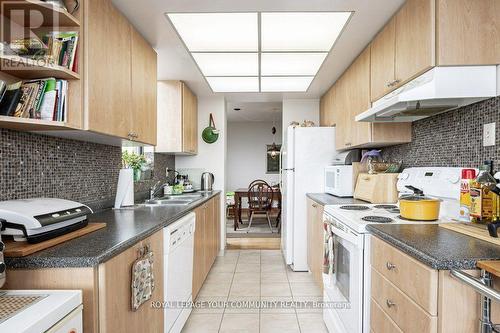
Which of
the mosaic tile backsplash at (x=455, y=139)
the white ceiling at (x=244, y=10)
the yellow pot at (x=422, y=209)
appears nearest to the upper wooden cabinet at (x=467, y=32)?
the mosaic tile backsplash at (x=455, y=139)

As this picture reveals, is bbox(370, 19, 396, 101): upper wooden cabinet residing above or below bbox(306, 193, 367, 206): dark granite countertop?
above

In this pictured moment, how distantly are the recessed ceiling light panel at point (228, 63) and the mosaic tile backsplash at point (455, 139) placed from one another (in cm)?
149

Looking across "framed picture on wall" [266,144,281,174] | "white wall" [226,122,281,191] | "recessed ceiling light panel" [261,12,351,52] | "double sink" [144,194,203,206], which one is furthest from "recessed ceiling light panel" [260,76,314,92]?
"white wall" [226,122,281,191]

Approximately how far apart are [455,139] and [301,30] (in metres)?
1.26

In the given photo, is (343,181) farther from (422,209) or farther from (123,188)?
(123,188)

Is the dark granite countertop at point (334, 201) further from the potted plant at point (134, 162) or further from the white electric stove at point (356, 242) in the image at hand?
the potted plant at point (134, 162)

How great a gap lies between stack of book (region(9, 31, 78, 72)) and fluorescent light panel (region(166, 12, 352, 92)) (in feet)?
2.31

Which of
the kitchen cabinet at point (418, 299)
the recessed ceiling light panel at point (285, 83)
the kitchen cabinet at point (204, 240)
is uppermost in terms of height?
the recessed ceiling light panel at point (285, 83)

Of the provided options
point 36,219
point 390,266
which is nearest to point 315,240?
point 390,266

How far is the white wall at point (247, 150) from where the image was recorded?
24.2 feet

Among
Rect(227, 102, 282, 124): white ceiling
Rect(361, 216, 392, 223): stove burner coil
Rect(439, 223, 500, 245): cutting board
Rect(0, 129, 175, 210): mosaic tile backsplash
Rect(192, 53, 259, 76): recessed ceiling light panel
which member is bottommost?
Rect(361, 216, 392, 223): stove burner coil

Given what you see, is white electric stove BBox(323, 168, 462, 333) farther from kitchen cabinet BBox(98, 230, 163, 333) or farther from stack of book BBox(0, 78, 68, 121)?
stack of book BBox(0, 78, 68, 121)

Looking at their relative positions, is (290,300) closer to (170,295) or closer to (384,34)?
(170,295)

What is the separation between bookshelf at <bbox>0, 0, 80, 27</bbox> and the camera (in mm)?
1290
